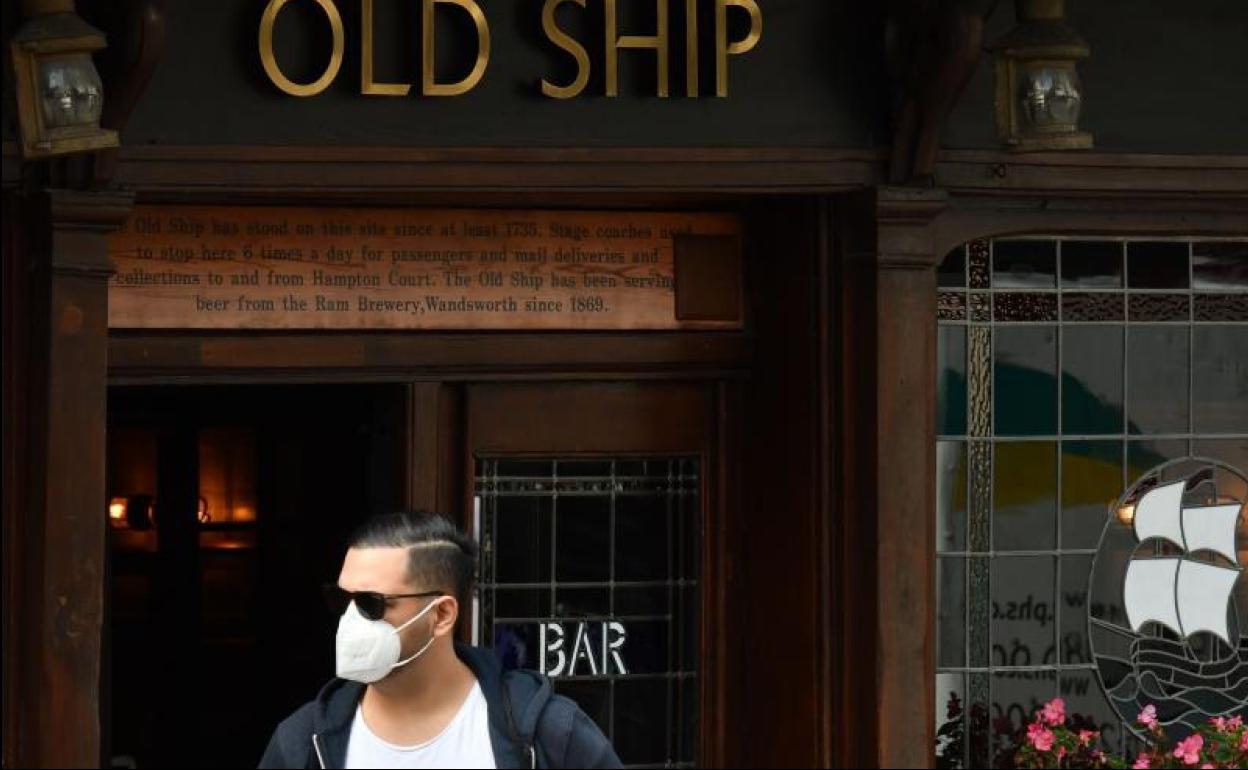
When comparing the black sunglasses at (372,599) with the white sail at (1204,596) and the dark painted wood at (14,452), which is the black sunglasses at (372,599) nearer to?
the dark painted wood at (14,452)

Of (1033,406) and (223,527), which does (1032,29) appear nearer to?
(1033,406)

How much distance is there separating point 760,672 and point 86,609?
228cm

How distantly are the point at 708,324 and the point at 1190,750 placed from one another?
6.69ft

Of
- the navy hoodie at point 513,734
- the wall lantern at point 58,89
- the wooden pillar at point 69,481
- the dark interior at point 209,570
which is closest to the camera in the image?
the navy hoodie at point 513,734

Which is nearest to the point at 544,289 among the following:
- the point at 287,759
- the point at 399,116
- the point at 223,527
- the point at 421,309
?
the point at 421,309

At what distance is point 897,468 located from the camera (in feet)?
24.9

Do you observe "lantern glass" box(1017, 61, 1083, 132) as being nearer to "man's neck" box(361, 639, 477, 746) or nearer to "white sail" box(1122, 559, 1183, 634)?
"white sail" box(1122, 559, 1183, 634)

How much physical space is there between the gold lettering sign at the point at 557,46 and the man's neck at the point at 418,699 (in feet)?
7.78

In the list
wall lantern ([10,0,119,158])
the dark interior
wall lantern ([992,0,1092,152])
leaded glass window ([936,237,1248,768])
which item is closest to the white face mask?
wall lantern ([10,0,119,158])

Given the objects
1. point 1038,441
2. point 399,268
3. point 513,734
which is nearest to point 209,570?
point 399,268

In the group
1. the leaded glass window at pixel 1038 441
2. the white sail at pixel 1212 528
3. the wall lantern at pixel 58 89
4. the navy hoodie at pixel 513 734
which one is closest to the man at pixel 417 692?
the navy hoodie at pixel 513 734

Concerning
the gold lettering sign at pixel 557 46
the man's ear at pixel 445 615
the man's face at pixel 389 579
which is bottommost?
the man's ear at pixel 445 615

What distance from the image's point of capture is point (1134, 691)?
26.6 feet

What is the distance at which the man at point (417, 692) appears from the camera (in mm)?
5332
